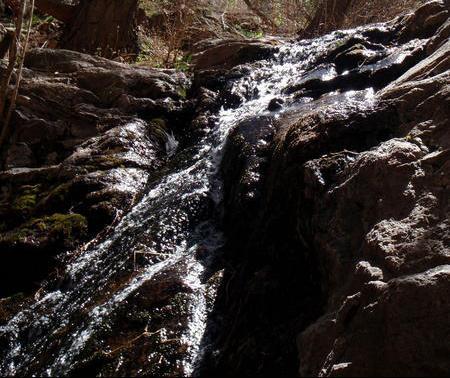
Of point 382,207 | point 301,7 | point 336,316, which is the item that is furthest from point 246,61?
point 336,316

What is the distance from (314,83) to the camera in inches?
209

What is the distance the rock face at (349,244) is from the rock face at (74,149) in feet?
4.64

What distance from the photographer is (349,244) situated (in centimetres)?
252

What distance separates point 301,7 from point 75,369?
998 centimetres

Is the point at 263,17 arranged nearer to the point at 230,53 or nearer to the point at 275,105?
the point at 230,53

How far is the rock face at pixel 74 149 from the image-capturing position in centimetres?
439

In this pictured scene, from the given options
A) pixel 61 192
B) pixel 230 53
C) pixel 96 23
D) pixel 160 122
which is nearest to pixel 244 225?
pixel 61 192

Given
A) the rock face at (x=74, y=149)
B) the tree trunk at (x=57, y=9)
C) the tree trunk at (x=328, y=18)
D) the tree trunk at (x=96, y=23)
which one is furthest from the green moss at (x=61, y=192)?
the tree trunk at (x=328, y=18)

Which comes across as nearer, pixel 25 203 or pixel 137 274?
pixel 137 274

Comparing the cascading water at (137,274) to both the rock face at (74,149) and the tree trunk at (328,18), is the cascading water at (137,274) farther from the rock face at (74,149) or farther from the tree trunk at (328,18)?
the tree trunk at (328,18)

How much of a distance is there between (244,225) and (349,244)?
47.1 inches

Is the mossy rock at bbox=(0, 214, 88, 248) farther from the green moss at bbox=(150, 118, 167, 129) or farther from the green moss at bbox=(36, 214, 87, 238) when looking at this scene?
the green moss at bbox=(150, 118, 167, 129)

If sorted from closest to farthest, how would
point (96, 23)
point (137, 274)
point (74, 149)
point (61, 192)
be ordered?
point (137, 274), point (61, 192), point (74, 149), point (96, 23)

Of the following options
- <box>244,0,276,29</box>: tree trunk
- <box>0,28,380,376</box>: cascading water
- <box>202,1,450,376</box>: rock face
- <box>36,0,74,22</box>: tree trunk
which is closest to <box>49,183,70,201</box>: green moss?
<box>0,28,380,376</box>: cascading water
